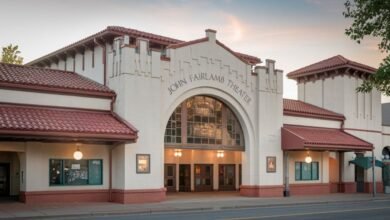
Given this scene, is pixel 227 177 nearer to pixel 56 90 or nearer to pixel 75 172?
pixel 75 172

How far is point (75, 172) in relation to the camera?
25.9 metres

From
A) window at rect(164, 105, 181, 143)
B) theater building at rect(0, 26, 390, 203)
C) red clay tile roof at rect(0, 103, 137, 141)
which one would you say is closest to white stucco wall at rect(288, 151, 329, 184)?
theater building at rect(0, 26, 390, 203)

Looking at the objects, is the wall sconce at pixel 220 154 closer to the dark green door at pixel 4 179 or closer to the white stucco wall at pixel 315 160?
the white stucco wall at pixel 315 160

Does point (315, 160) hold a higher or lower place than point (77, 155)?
lower

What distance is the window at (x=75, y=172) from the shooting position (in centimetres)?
2520

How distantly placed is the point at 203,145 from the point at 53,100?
881 cm

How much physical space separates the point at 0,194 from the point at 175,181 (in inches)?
434

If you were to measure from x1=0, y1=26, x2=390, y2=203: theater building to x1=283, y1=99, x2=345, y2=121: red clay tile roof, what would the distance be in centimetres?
12

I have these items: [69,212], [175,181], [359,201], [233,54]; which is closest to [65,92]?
[69,212]

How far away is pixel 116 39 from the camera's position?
27219 mm

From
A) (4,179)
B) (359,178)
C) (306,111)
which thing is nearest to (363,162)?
(359,178)

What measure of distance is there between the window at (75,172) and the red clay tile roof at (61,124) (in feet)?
6.97

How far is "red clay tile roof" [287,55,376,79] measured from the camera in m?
38.2

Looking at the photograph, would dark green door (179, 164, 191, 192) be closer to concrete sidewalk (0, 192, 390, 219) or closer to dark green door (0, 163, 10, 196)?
concrete sidewalk (0, 192, 390, 219)
